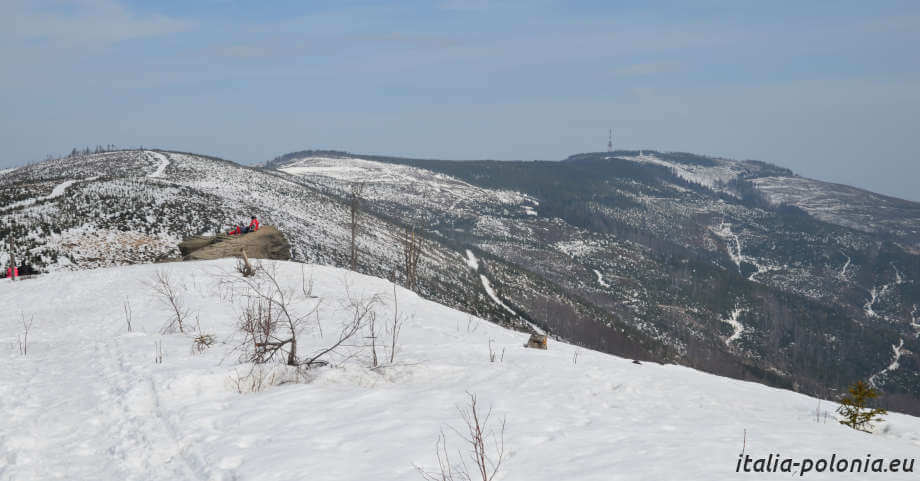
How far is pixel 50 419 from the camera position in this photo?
7863 mm

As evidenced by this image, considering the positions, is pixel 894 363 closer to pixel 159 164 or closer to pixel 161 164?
pixel 161 164

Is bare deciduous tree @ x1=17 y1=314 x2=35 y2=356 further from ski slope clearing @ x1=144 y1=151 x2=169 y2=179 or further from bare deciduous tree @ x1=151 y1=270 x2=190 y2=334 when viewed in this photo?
ski slope clearing @ x1=144 y1=151 x2=169 y2=179

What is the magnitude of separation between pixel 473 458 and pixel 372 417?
2052 millimetres

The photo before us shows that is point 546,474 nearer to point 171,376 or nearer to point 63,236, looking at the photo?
point 171,376

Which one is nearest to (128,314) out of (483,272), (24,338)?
(24,338)

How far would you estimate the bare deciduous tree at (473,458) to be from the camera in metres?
5.79

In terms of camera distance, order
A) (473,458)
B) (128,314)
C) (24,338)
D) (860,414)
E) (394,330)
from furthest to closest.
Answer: (128,314) → (24,338) → (394,330) → (860,414) → (473,458)

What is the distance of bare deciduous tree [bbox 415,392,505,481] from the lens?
5785 millimetres

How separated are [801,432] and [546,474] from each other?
4423 mm

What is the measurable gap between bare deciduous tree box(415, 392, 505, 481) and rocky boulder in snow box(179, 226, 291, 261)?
74.4ft

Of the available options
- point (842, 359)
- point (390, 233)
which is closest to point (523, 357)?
point (390, 233)

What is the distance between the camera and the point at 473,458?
6.33m

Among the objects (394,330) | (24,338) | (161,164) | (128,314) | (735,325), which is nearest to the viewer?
(394,330)

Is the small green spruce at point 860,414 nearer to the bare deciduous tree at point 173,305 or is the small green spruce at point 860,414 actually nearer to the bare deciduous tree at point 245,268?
the bare deciduous tree at point 173,305
